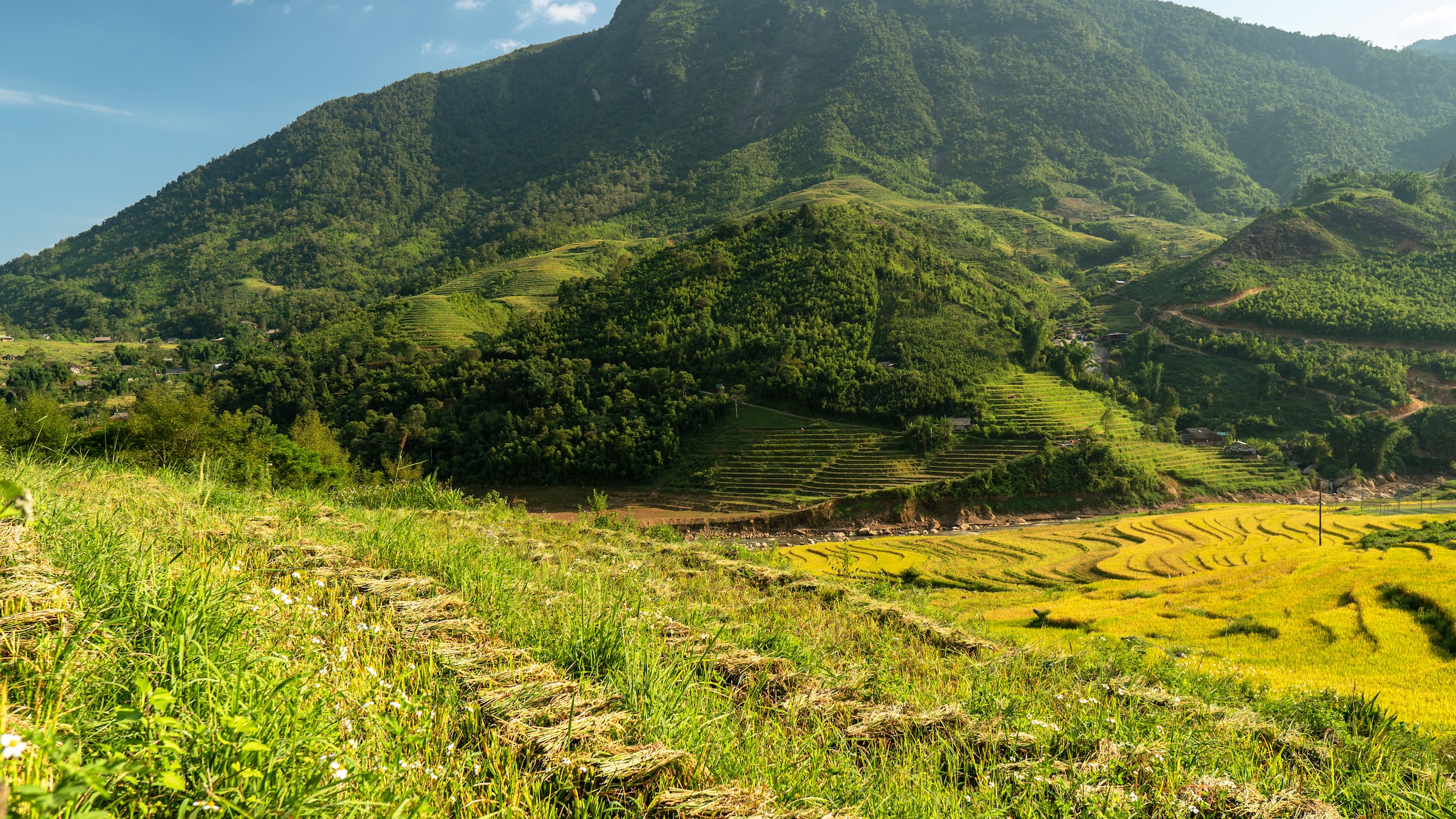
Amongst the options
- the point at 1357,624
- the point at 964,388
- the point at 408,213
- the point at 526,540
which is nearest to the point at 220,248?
the point at 408,213

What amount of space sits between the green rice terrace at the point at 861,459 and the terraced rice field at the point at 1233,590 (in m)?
6.56

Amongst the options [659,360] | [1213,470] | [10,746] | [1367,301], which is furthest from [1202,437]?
[10,746]

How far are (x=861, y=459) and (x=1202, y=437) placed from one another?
110ft

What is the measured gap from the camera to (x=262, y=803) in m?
1.75

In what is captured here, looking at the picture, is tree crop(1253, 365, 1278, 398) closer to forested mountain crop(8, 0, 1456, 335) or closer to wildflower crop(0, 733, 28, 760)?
wildflower crop(0, 733, 28, 760)

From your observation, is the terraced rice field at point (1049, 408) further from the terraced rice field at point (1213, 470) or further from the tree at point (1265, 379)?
the tree at point (1265, 379)

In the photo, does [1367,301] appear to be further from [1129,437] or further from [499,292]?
[499,292]

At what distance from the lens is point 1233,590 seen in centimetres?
1889

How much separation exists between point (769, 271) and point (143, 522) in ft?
211

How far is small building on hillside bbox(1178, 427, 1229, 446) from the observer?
52688 millimetres

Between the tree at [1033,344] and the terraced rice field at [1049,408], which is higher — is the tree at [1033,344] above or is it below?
above

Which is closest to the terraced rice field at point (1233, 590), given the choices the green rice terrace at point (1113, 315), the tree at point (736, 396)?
the tree at point (736, 396)

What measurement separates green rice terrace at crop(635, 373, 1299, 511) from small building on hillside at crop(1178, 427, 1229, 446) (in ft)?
7.03

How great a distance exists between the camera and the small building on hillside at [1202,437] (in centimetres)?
5269
